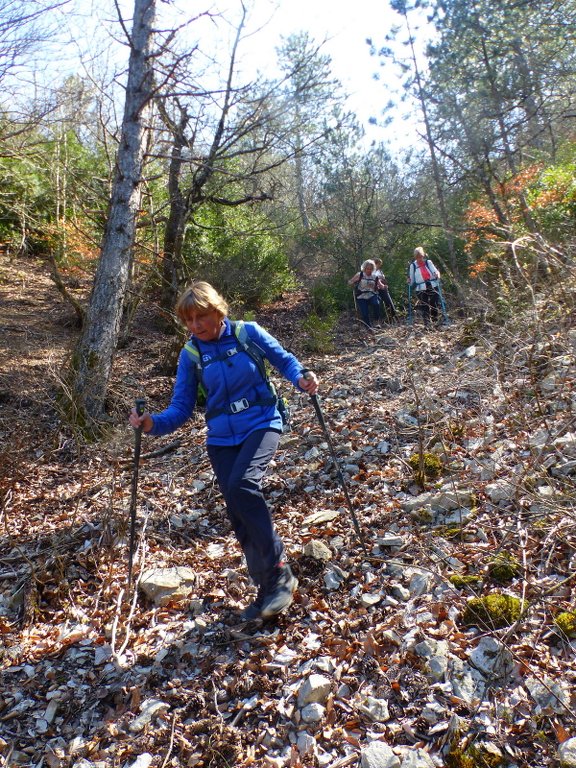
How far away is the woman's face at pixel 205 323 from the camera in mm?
3465

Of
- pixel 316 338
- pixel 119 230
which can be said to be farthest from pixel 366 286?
pixel 119 230

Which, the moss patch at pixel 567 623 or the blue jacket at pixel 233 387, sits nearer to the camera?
the moss patch at pixel 567 623

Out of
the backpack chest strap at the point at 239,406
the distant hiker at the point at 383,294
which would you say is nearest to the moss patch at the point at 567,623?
the backpack chest strap at the point at 239,406

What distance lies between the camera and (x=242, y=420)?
3477 mm

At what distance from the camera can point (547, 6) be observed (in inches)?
480

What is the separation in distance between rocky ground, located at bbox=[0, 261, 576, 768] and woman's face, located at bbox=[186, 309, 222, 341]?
162cm

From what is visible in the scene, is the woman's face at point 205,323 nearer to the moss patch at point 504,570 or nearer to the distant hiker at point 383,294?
the moss patch at point 504,570

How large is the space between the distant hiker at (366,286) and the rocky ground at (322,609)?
6579mm

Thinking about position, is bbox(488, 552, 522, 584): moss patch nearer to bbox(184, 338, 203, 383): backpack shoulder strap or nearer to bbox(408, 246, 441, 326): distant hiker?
bbox(184, 338, 203, 383): backpack shoulder strap

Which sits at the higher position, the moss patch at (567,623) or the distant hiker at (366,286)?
the distant hiker at (366,286)

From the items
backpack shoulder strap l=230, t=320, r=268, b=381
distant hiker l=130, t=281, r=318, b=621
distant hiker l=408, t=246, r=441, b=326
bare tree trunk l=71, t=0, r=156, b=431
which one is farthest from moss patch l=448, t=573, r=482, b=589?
distant hiker l=408, t=246, r=441, b=326

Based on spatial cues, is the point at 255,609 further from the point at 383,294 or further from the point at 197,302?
the point at 383,294

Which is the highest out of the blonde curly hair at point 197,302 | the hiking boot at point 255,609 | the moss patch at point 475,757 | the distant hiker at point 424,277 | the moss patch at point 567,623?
the blonde curly hair at point 197,302

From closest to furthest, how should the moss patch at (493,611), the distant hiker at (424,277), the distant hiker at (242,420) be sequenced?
the moss patch at (493,611) → the distant hiker at (242,420) → the distant hiker at (424,277)
